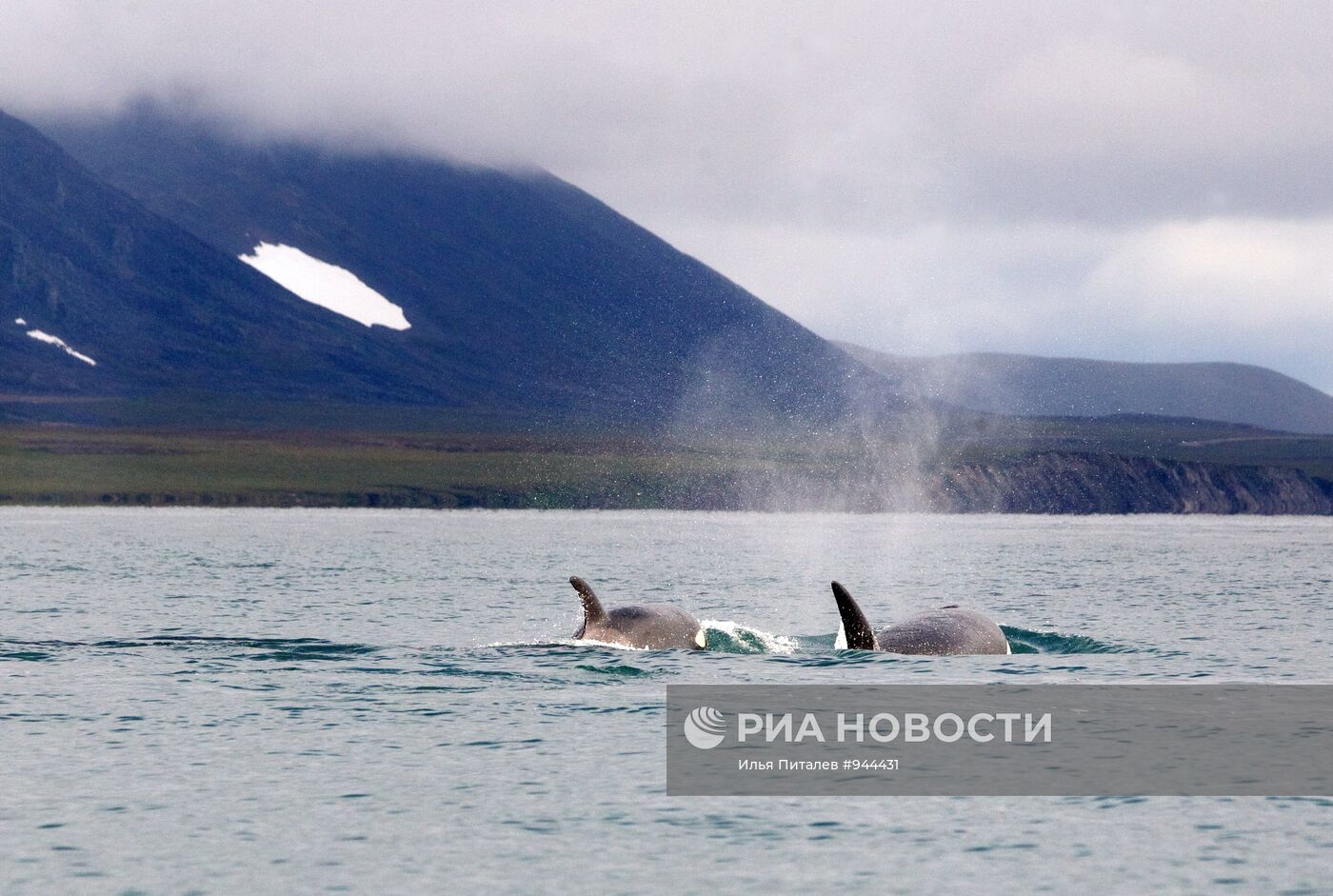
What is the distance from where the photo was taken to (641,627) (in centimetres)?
3322

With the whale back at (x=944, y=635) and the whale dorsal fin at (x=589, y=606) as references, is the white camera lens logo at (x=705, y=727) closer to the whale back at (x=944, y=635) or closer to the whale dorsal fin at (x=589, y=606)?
the whale dorsal fin at (x=589, y=606)

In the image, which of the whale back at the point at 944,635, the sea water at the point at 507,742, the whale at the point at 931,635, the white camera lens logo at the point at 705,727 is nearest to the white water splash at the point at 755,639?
the sea water at the point at 507,742

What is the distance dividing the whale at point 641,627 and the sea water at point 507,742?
57cm

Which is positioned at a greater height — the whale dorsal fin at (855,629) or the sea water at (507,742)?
the whale dorsal fin at (855,629)

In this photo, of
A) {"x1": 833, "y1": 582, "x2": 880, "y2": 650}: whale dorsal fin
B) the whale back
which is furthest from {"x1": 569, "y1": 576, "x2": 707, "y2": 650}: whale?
the whale back

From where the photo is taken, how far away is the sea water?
17.1 meters

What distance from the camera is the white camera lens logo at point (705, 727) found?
78.2 feet

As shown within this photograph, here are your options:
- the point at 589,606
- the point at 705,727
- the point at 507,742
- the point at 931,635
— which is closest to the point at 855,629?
the point at 931,635

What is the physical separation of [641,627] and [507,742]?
950cm

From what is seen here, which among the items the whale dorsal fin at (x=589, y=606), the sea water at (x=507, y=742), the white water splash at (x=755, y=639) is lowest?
the sea water at (x=507, y=742)

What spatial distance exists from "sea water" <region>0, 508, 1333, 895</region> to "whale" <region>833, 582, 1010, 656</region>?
17.4 inches

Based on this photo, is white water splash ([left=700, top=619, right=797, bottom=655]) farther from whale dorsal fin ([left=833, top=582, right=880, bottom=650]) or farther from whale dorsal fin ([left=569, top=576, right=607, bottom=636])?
whale dorsal fin ([left=569, top=576, right=607, bottom=636])

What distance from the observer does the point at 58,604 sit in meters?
47.3

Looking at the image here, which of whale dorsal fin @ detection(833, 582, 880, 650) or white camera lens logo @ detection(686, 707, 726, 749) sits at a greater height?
whale dorsal fin @ detection(833, 582, 880, 650)
